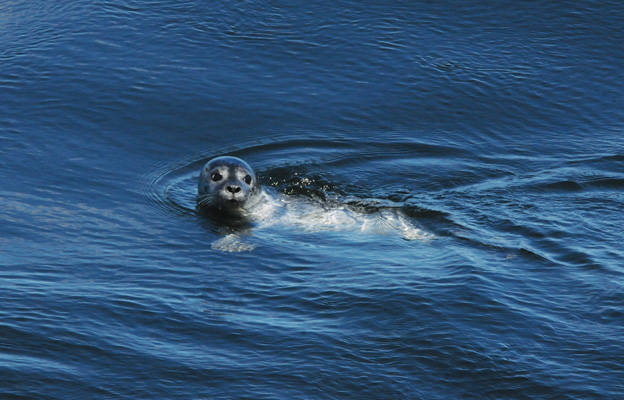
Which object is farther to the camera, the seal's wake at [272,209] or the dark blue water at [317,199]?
the seal's wake at [272,209]

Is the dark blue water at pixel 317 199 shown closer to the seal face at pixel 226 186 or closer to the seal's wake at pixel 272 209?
the seal's wake at pixel 272 209

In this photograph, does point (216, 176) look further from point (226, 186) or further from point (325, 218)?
point (325, 218)

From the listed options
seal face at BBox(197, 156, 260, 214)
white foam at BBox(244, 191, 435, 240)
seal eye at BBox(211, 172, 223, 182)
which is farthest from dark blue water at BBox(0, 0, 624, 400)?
seal eye at BBox(211, 172, 223, 182)

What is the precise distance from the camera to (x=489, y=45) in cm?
2397

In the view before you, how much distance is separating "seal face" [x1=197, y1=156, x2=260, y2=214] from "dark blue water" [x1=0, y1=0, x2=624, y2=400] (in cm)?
49

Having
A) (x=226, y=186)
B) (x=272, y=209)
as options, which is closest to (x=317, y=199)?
(x=272, y=209)

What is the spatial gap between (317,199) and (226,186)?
151 centimetres

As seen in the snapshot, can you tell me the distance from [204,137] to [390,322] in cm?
857

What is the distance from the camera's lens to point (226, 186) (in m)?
17.0

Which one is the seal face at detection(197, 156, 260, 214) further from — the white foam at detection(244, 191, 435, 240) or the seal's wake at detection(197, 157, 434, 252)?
the white foam at detection(244, 191, 435, 240)

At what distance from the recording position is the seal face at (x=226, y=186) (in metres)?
17.0

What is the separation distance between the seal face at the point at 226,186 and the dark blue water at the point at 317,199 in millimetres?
489

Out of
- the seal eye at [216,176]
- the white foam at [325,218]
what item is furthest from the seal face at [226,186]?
the white foam at [325,218]

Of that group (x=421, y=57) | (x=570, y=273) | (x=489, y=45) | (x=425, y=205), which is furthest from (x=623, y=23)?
(x=570, y=273)
